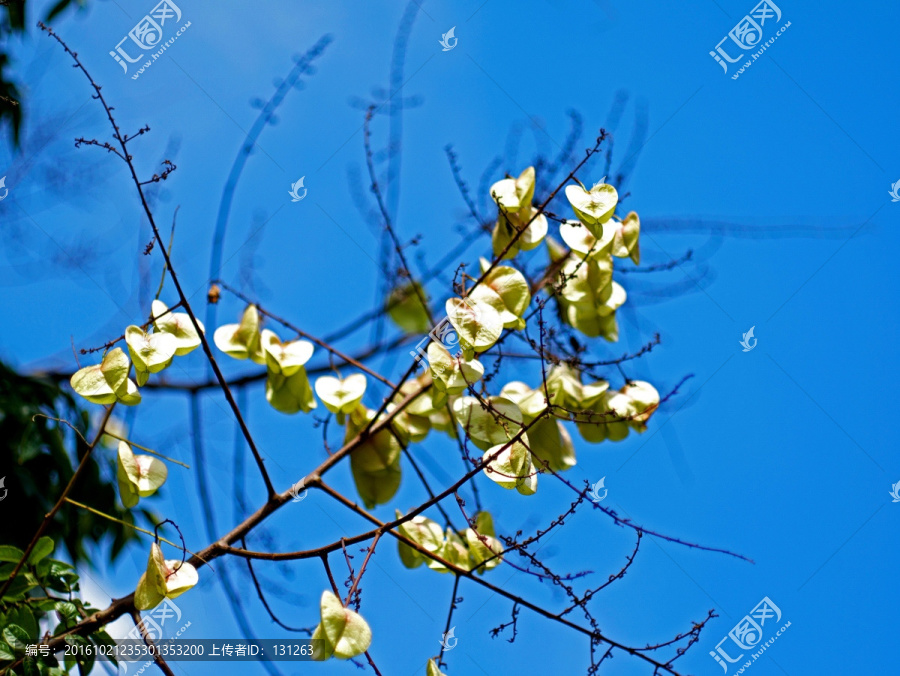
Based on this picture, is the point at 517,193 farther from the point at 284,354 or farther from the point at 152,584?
the point at 152,584

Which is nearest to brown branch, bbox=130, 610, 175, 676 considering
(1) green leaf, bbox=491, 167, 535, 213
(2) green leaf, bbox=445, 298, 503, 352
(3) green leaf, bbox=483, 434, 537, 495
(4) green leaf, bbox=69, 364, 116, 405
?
(4) green leaf, bbox=69, 364, 116, 405

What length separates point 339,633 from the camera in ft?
3.36

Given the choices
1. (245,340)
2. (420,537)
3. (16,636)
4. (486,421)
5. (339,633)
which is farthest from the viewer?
(245,340)

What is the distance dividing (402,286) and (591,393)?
640mm

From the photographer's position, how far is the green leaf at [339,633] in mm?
1015

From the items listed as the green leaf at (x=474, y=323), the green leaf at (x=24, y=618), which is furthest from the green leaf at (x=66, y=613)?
the green leaf at (x=474, y=323)

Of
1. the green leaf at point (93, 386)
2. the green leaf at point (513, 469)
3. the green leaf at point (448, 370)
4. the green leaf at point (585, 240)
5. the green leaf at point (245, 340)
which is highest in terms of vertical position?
the green leaf at point (245, 340)

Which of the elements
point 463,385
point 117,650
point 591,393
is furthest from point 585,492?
point 117,650

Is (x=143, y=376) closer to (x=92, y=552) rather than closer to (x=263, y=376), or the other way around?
(x=263, y=376)

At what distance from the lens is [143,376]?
3.93 ft

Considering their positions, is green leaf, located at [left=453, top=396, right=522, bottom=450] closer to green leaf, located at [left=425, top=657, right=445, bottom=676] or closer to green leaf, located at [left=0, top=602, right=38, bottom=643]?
green leaf, located at [left=425, top=657, right=445, bottom=676]

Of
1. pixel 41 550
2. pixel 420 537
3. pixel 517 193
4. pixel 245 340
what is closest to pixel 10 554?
pixel 41 550

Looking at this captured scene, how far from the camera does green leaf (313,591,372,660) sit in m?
1.01

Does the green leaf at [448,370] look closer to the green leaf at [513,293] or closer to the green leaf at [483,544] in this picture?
the green leaf at [513,293]
